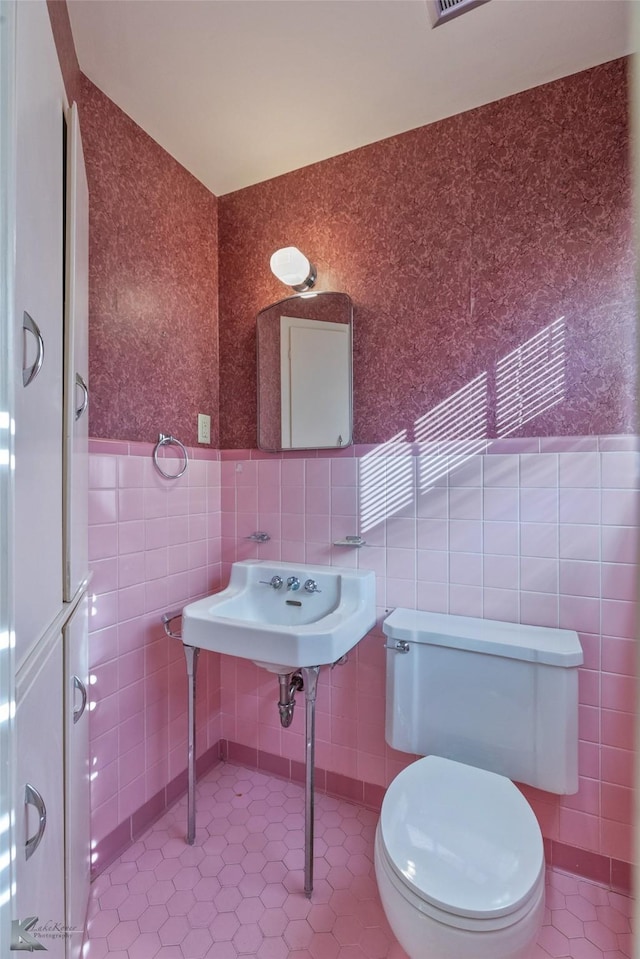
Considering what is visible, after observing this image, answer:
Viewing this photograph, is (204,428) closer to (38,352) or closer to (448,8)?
(38,352)

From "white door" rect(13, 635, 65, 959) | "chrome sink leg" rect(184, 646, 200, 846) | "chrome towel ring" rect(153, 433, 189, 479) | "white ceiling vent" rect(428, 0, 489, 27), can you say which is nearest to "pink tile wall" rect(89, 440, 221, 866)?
"chrome towel ring" rect(153, 433, 189, 479)

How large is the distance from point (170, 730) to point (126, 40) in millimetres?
2194

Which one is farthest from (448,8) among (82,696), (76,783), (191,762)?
(191,762)

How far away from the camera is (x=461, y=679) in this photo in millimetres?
1204

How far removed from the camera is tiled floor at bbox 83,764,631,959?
3.55 ft

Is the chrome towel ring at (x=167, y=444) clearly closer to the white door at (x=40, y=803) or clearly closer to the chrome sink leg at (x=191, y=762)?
the chrome sink leg at (x=191, y=762)

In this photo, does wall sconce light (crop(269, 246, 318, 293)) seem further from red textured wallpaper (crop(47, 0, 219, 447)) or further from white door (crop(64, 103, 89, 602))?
white door (crop(64, 103, 89, 602))

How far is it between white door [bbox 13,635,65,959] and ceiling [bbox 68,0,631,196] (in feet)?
5.13

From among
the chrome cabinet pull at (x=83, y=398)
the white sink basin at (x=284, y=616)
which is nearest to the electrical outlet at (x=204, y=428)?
the white sink basin at (x=284, y=616)

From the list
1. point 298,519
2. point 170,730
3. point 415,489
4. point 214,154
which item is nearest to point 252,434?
point 298,519

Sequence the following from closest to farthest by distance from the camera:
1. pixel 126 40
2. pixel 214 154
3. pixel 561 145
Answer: pixel 126 40 < pixel 561 145 < pixel 214 154

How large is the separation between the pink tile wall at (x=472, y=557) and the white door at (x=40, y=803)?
0.95 meters

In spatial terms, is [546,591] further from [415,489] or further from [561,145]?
[561,145]

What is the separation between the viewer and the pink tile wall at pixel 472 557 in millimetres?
1206
